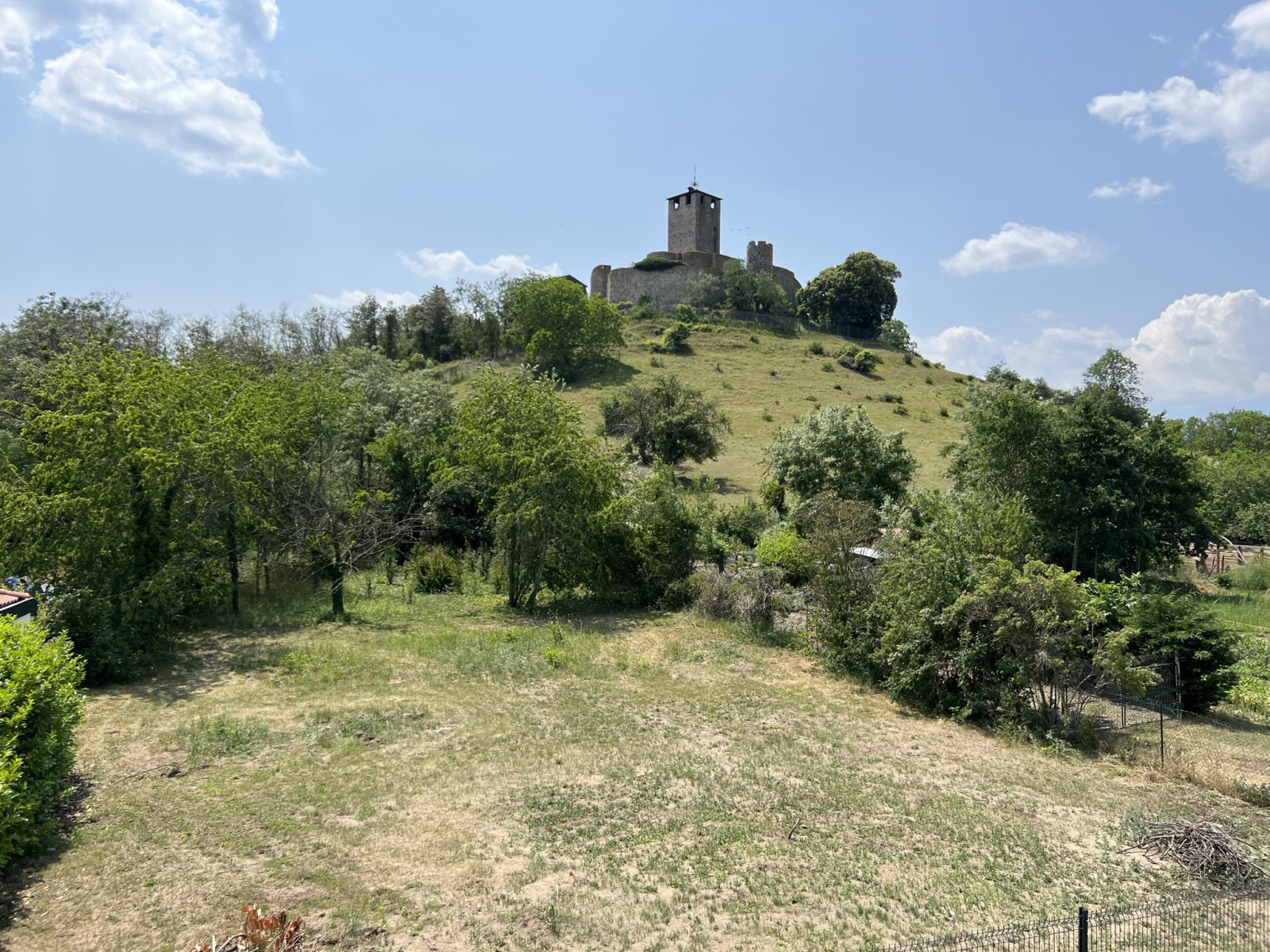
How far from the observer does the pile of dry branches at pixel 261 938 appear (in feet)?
16.5

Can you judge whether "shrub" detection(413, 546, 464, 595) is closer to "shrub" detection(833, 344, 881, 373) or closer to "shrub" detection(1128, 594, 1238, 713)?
"shrub" detection(1128, 594, 1238, 713)

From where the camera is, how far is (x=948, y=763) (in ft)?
31.4

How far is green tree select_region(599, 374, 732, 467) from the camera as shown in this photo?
115ft

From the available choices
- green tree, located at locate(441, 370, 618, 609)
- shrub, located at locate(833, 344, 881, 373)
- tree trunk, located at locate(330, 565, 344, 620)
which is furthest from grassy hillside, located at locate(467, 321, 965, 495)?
tree trunk, located at locate(330, 565, 344, 620)

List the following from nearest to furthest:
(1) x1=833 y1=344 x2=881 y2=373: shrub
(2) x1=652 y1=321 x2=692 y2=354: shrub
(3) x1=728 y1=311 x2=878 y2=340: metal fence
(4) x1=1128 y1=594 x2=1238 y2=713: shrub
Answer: (4) x1=1128 y1=594 x2=1238 y2=713: shrub → (1) x1=833 y1=344 x2=881 y2=373: shrub → (2) x1=652 y1=321 x2=692 y2=354: shrub → (3) x1=728 y1=311 x2=878 y2=340: metal fence

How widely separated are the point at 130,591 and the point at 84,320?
86.2 ft

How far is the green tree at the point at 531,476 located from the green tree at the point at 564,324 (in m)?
36.3

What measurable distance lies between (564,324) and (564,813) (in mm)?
50522

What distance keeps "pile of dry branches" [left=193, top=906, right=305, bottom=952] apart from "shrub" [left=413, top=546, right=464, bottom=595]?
14.9 m

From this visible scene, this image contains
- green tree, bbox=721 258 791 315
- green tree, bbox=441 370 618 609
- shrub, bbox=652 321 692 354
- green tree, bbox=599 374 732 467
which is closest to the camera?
green tree, bbox=441 370 618 609

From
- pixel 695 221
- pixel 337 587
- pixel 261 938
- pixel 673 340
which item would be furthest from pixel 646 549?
pixel 695 221

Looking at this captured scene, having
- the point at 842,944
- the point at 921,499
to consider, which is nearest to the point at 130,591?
the point at 842,944

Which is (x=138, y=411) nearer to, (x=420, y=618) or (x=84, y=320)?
(x=420, y=618)

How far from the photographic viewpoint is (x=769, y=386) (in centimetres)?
5156
